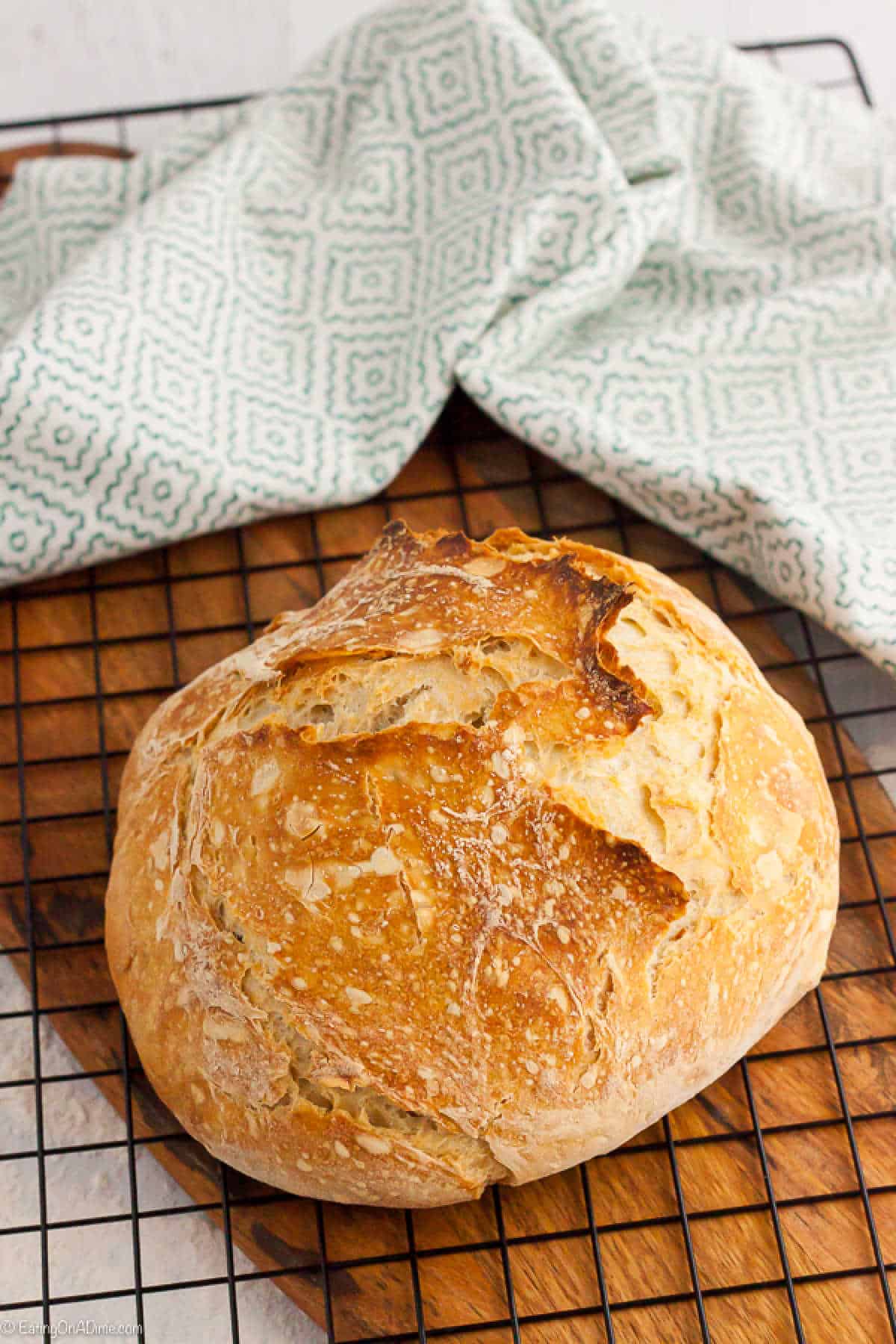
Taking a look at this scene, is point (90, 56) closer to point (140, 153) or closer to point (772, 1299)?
point (140, 153)

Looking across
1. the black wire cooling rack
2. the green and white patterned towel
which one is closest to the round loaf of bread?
the black wire cooling rack

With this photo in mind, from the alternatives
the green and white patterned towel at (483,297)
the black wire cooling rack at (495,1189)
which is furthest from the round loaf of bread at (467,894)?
the green and white patterned towel at (483,297)

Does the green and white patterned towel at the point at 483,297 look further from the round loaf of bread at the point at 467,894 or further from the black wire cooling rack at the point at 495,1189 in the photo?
the round loaf of bread at the point at 467,894

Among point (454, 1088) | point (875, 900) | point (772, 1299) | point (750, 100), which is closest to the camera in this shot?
point (454, 1088)

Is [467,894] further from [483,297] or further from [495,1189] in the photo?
[483,297]

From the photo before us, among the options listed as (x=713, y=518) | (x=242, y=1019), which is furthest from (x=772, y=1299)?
(x=713, y=518)

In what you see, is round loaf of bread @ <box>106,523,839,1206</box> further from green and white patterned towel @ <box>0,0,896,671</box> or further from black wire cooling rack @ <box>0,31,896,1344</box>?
green and white patterned towel @ <box>0,0,896,671</box>
